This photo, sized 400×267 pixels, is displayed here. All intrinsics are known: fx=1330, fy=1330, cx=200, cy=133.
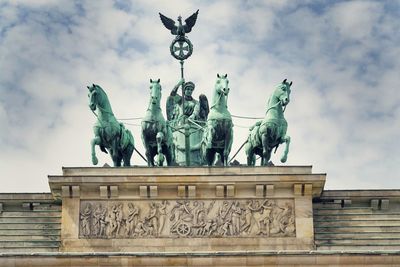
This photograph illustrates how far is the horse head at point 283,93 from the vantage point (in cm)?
3506

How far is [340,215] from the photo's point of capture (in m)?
34.3

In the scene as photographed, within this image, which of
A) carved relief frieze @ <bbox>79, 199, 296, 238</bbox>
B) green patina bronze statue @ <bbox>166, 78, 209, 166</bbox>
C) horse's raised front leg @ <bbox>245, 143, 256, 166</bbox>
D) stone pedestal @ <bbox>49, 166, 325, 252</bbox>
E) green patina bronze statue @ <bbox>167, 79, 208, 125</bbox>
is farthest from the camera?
green patina bronze statue @ <bbox>167, 79, 208, 125</bbox>

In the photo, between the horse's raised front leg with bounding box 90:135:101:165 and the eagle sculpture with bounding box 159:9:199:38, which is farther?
the eagle sculpture with bounding box 159:9:199:38

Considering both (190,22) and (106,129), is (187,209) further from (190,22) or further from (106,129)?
(190,22)

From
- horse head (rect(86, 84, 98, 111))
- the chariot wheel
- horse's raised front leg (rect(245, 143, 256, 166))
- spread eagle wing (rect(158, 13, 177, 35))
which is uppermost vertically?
spread eagle wing (rect(158, 13, 177, 35))

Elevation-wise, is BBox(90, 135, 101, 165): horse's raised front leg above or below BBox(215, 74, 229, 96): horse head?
below

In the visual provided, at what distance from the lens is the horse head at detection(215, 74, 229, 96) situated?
115 feet

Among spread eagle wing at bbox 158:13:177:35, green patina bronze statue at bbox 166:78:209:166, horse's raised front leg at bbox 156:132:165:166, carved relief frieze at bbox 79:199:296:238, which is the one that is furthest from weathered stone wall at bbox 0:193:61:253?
spread eagle wing at bbox 158:13:177:35

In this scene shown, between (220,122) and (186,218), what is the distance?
9.51 ft

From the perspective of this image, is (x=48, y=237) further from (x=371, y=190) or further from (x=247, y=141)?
(x=371, y=190)

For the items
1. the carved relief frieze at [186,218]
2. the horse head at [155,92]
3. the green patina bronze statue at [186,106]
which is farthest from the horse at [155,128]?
the green patina bronze statue at [186,106]

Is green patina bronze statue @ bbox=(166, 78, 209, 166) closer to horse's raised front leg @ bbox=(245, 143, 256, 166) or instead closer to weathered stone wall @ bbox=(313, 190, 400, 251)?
horse's raised front leg @ bbox=(245, 143, 256, 166)

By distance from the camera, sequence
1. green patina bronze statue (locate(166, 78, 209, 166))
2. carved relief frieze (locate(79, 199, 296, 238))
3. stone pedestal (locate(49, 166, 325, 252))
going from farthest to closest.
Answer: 1. green patina bronze statue (locate(166, 78, 209, 166))
2. carved relief frieze (locate(79, 199, 296, 238))
3. stone pedestal (locate(49, 166, 325, 252))

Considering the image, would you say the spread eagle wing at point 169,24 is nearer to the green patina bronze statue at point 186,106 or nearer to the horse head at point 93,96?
the green patina bronze statue at point 186,106
